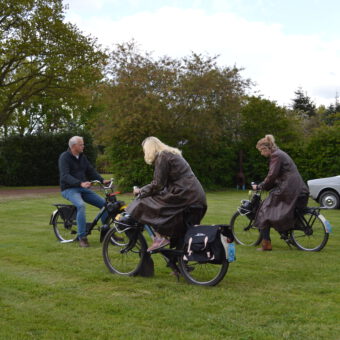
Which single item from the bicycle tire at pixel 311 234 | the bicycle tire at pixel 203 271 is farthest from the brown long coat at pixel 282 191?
the bicycle tire at pixel 203 271

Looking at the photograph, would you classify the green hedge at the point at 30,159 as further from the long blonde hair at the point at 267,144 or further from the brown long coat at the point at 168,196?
the brown long coat at the point at 168,196

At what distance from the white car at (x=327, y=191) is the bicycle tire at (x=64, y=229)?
9.53m

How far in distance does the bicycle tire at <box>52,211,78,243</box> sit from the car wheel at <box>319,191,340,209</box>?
953 centimetres

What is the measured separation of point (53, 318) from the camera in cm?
466

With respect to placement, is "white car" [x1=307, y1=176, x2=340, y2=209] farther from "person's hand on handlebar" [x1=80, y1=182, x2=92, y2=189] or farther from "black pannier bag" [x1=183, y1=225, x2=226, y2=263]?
"black pannier bag" [x1=183, y1=225, x2=226, y2=263]

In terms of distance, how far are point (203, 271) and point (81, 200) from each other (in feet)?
10.9

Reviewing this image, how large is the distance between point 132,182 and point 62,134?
960cm

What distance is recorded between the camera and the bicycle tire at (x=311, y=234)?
27.3 feet

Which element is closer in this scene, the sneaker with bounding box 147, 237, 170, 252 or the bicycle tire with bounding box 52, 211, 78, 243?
the sneaker with bounding box 147, 237, 170, 252

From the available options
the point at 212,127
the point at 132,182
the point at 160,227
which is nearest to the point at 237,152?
the point at 212,127

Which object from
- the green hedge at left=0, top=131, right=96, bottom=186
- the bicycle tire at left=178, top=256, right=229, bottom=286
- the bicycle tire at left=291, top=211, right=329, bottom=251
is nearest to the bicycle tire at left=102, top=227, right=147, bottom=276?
the bicycle tire at left=178, top=256, right=229, bottom=286

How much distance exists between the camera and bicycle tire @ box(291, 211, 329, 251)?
27.3 feet

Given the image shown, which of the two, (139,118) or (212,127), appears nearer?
(139,118)

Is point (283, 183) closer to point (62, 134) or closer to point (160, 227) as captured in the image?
point (160, 227)
